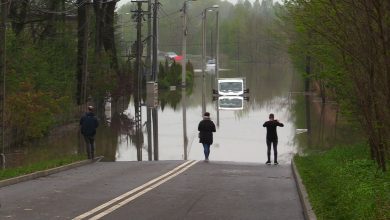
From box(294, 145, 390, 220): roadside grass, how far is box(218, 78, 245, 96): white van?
50.6 metres

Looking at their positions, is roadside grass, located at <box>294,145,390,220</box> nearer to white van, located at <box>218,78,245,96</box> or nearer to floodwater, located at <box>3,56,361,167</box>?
floodwater, located at <box>3,56,361,167</box>

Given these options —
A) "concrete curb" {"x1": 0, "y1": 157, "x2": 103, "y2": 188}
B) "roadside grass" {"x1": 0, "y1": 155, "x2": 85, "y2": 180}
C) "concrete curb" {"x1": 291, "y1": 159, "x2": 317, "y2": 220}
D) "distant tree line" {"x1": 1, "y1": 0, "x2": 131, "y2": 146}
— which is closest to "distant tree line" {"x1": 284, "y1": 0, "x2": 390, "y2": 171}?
"concrete curb" {"x1": 291, "y1": 159, "x2": 317, "y2": 220}

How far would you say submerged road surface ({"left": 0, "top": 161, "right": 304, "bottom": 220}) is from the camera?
34.7 ft

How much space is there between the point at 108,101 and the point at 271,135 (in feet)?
101

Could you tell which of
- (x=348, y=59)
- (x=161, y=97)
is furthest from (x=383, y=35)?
(x=161, y=97)

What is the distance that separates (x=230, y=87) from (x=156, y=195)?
188ft

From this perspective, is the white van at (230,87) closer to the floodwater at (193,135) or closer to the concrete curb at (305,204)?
the floodwater at (193,135)

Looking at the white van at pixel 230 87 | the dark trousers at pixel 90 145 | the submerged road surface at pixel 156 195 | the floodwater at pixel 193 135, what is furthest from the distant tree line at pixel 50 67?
the white van at pixel 230 87

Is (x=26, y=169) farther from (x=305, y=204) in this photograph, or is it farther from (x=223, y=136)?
(x=223, y=136)

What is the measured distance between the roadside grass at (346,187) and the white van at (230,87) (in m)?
50.6

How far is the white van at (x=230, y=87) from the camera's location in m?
69.4

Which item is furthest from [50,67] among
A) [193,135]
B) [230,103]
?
[230,103]

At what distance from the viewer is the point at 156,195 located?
41.5 ft

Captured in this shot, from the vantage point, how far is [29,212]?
1054cm
